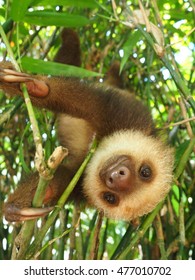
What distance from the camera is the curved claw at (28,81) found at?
6.21ft

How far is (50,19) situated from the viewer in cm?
212

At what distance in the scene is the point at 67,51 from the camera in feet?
11.2

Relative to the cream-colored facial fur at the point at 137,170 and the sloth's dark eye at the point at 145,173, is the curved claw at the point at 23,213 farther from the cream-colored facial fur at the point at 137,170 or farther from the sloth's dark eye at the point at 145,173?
the sloth's dark eye at the point at 145,173

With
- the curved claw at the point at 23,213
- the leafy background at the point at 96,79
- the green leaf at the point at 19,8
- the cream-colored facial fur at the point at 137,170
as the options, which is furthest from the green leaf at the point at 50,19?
the curved claw at the point at 23,213

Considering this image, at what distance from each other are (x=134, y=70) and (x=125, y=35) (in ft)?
1.41

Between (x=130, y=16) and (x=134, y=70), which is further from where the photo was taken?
(x=134, y=70)

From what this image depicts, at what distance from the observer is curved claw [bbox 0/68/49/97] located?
1893 millimetres

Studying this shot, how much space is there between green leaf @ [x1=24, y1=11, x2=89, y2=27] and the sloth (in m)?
0.26

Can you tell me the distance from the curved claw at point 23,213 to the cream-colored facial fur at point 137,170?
555 millimetres

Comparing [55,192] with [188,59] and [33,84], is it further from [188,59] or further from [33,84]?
[188,59]

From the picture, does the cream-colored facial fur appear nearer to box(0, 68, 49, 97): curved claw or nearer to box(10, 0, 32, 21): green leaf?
box(0, 68, 49, 97): curved claw

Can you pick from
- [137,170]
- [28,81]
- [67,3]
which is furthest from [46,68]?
[137,170]
